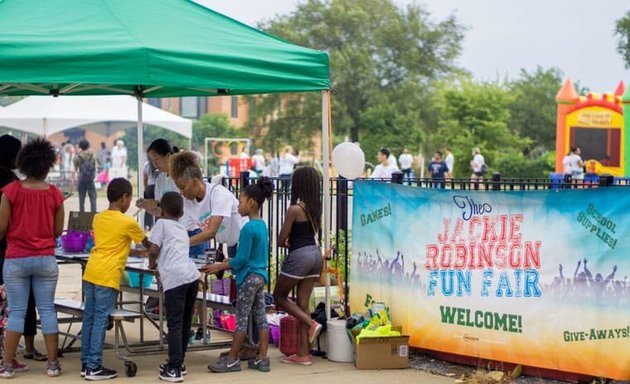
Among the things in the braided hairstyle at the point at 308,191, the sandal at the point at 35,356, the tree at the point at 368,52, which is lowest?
the sandal at the point at 35,356

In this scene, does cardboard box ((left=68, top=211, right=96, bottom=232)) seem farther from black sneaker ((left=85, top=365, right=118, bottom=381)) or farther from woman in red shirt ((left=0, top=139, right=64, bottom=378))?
black sneaker ((left=85, top=365, right=118, bottom=381))

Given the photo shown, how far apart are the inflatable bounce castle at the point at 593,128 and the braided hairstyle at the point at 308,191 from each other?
35.4 m

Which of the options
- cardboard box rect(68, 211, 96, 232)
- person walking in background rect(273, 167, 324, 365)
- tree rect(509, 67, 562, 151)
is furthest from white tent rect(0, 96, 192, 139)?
tree rect(509, 67, 562, 151)

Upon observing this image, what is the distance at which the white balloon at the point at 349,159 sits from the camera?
36.6ft

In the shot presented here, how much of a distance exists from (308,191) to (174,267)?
1410 millimetres

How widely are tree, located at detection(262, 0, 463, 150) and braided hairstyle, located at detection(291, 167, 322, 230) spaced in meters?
69.4

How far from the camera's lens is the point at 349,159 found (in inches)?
440

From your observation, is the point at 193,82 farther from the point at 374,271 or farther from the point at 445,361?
the point at 445,361

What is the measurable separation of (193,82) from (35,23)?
1358 mm

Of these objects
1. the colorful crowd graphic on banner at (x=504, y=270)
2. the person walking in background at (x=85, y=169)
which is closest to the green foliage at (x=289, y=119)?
the person walking in background at (x=85, y=169)

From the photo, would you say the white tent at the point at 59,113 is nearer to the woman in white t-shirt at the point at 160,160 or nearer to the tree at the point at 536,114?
the woman in white t-shirt at the point at 160,160

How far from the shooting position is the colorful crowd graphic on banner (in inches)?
328

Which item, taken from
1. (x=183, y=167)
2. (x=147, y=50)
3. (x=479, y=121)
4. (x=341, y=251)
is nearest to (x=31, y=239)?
(x=183, y=167)

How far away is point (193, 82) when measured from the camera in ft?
29.5
